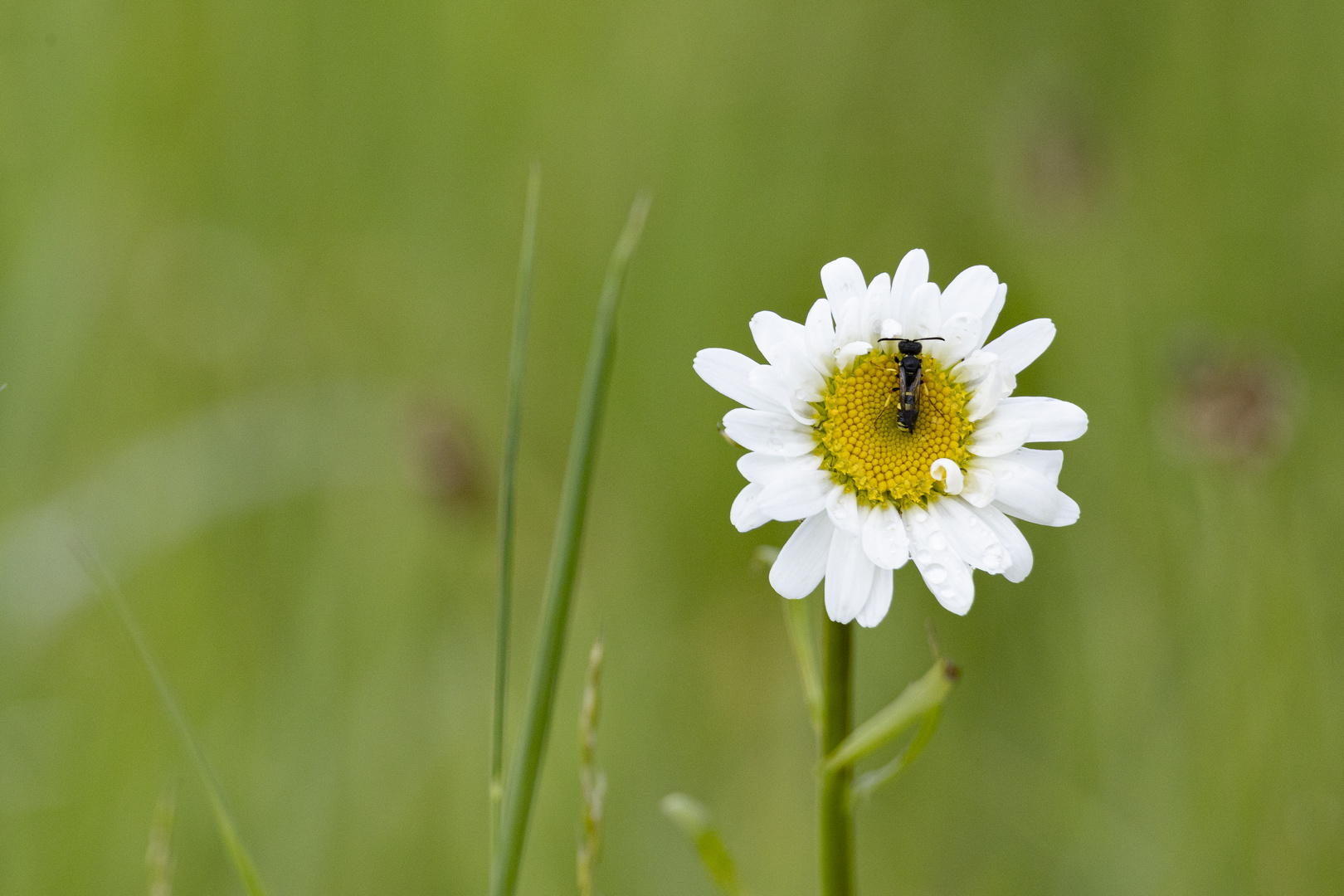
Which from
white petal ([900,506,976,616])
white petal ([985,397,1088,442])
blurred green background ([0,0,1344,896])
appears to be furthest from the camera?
blurred green background ([0,0,1344,896])

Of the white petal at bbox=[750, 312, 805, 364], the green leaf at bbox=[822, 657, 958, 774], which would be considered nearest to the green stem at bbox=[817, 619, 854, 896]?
the green leaf at bbox=[822, 657, 958, 774]

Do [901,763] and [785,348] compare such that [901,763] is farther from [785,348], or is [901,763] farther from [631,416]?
[631,416]

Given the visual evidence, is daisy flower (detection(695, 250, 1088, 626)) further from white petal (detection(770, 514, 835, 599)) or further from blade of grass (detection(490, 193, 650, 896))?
blade of grass (detection(490, 193, 650, 896))

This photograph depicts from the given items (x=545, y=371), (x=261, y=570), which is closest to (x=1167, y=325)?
(x=545, y=371)

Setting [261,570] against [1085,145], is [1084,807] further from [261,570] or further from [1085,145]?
[261,570]

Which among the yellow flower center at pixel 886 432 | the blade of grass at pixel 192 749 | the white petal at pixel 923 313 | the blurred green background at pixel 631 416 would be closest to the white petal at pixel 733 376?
the yellow flower center at pixel 886 432

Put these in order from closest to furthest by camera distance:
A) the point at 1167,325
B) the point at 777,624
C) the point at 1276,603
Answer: the point at 1276,603, the point at 777,624, the point at 1167,325

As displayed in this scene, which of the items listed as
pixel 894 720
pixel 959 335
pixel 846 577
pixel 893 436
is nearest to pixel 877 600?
pixel 846 577
